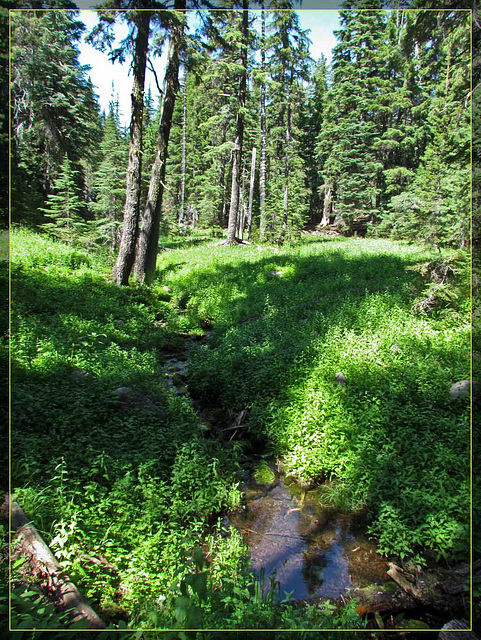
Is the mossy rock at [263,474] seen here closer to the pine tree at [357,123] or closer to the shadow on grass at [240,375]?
the shadow on grass at [240,375]

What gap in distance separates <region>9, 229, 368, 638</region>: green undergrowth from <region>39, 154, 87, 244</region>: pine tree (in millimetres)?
5667

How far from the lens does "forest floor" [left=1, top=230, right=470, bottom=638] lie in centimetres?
360

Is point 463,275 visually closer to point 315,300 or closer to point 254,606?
point 315,300

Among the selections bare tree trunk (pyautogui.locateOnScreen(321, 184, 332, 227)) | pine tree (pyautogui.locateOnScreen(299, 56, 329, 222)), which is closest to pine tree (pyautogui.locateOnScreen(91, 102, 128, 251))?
bare tree trunk (pyautogui.locateOnScreen(321, 184, 332, 227))

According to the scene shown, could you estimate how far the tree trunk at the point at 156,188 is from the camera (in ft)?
45.4

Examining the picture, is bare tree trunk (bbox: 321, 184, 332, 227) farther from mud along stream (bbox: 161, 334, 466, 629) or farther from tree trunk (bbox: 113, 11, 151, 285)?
mud along stream (bbox: 161, 334, 466, 629)

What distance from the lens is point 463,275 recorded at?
759 centimetres

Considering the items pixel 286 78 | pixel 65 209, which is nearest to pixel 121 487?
pixel 65 209

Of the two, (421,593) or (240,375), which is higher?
(240,375)

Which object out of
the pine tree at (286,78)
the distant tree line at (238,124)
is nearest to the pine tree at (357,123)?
the distant tree line at (238,124)

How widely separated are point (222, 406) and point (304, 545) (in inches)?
144

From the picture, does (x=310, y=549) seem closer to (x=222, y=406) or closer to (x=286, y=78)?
(x=222, y=406)

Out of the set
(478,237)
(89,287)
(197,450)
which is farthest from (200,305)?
(478,237)

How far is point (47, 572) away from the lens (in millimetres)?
3057
